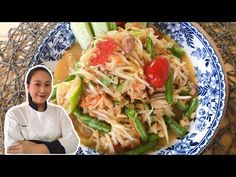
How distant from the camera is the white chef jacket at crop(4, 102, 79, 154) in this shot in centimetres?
195

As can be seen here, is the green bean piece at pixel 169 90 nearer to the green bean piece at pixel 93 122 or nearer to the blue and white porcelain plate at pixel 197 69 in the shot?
the blue and white porcelain plate at pixel 197 69

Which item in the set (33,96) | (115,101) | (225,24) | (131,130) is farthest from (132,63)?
(225,24)

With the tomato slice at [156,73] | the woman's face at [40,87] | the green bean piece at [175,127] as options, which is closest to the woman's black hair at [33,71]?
the woman's face at [40,87]

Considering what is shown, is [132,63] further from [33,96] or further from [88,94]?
[33,96]

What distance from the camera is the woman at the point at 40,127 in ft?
6.40

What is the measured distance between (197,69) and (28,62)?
0.93 meters

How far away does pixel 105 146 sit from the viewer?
77.4 inches

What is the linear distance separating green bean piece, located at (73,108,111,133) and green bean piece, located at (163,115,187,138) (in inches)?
11.9

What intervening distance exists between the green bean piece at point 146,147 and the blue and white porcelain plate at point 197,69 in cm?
5

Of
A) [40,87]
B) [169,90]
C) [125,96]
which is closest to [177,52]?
[169,90]

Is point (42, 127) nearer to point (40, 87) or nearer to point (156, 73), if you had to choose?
point (40, 87)

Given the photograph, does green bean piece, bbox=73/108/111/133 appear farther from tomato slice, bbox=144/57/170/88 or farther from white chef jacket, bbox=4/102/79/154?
tomato slice, bbox=144/57/170/88

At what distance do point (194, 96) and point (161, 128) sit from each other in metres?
0.26

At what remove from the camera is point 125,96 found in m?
1.93
